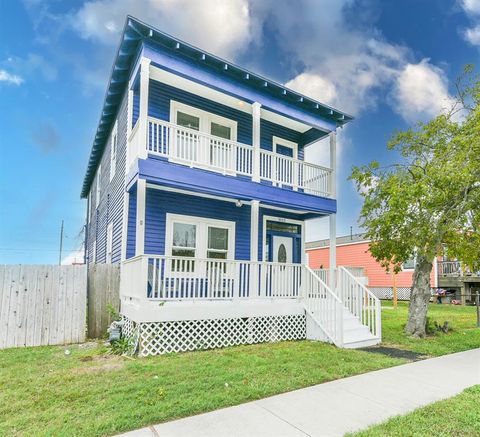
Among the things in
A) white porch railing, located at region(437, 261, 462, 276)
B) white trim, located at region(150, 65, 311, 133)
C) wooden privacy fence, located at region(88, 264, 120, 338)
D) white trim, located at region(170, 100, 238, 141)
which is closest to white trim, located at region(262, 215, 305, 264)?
white trim, located at region(170, 100, 238, 141)

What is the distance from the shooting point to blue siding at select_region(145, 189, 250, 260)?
9.53 m

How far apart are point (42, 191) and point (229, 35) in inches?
876

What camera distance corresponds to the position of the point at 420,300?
10.3 metres

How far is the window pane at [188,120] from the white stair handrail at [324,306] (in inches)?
220

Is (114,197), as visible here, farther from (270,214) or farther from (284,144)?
(284,144)

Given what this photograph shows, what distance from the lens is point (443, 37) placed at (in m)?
14.7

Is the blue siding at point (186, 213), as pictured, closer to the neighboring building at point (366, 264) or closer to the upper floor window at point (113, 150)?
the upper floor window at point (113, 150)

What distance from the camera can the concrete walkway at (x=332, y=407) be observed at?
3758 mm

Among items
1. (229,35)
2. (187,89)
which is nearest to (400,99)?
(229,35)

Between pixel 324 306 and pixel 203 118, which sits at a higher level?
pixel 203 118

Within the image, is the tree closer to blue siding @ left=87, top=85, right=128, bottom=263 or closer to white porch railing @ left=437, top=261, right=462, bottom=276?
blue siding @ left=87, top=85, right=128, bottom=263

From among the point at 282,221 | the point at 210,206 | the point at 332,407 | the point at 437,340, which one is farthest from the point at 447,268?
the point at 332,407

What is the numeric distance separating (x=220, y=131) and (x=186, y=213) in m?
3.05

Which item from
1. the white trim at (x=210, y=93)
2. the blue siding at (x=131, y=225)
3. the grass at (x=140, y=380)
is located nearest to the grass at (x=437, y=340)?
the grass at (x=140, y=380)
